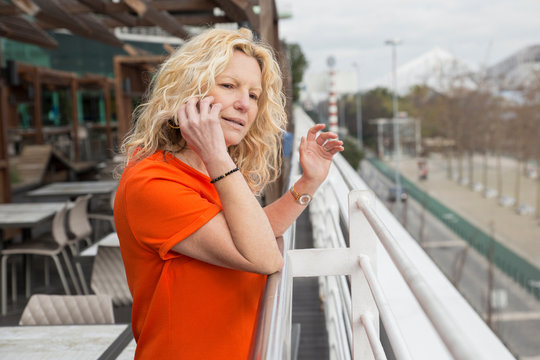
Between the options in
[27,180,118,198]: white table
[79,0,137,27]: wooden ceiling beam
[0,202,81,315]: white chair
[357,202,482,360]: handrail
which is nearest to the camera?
[357,202,482,360]: handrail

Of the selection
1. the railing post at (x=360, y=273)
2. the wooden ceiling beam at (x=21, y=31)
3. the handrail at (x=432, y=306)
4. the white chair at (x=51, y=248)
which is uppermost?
the wooden ceiling beam at (x=21, y=31)

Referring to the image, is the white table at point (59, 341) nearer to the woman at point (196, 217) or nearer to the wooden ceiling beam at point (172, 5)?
the woman at point (196, 217)

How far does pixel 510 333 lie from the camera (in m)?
29.5

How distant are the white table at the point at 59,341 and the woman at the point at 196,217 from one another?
0.70 m

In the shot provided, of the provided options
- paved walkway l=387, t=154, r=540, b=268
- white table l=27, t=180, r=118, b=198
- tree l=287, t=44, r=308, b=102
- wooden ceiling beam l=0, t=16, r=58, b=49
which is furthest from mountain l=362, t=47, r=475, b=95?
wooden ceiling beam l=0, t=16, r=58, b=49

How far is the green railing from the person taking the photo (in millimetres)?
35781

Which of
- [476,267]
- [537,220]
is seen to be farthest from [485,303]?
[537,220]

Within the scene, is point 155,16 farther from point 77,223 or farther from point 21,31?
point 77,223

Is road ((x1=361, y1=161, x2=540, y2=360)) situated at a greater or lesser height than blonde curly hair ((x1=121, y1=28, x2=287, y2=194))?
lesser

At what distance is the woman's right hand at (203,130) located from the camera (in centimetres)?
106

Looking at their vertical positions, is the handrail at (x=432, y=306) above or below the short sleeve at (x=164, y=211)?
below

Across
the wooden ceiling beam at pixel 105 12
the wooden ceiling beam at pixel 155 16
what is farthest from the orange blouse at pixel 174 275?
the wooden ceiling beam at pixel 105 12

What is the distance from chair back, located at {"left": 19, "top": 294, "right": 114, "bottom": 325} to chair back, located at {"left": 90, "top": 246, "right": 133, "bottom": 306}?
928mm

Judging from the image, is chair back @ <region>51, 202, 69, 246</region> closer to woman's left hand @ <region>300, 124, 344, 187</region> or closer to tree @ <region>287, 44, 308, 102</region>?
woman's left hand @ <region>300, 124, 344, 187</region>
